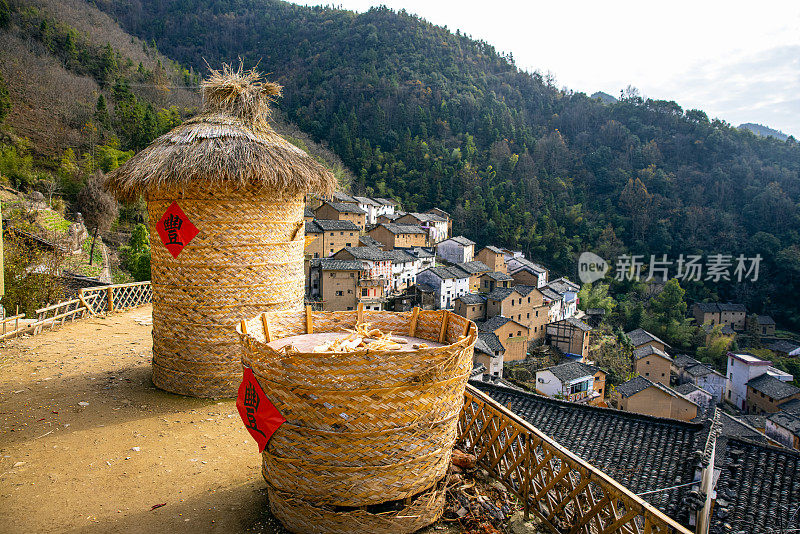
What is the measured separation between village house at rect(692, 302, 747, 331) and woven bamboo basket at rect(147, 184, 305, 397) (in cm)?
4369

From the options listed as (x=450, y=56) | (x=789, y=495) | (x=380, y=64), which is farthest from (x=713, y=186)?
(x=789, y=495)

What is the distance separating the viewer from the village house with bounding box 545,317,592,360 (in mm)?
27250

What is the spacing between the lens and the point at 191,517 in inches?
112

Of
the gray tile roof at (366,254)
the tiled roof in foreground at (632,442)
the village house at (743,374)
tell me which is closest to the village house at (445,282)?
the gray tile roof at (366,254)

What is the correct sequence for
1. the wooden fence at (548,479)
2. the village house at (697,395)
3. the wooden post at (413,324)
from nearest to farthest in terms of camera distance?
1. the wooden fence at (548,479)
2. the wooden post at (413,324)
3. the village house at (697,395)

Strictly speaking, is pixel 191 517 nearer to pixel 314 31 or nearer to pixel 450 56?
pixel 450 56

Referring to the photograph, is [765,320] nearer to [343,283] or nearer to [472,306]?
[472,306]

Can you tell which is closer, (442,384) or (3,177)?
(442,384)

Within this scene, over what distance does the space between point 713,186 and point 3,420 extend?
66.8 m

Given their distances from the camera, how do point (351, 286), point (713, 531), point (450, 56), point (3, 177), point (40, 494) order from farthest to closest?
point (450, 56) → point (351, 286) → point (3, 177) → point (713, 531) → point (40, 494)

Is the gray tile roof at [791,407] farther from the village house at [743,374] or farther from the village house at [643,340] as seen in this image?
the village house at [643,340]

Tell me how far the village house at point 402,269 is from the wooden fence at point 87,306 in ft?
59.5

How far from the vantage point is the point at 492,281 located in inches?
1236

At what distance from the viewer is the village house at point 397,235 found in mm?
33719
